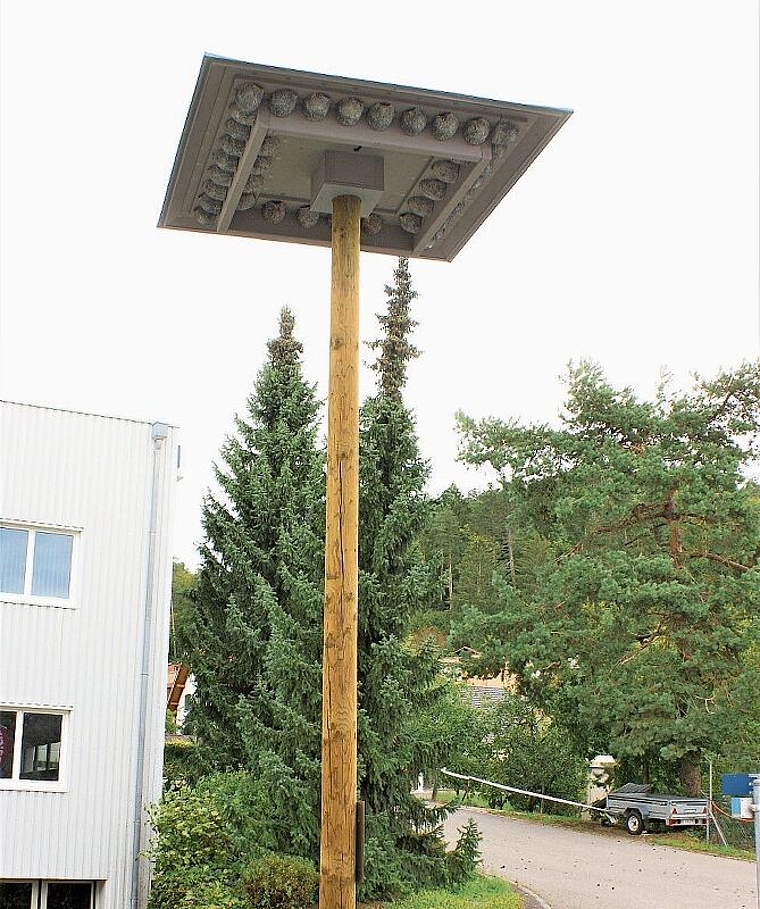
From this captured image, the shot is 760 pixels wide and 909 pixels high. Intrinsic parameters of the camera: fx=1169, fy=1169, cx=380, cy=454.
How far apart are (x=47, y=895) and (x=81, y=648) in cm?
280

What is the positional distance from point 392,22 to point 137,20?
662 centimetres

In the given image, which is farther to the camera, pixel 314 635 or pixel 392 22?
pixel 314 635

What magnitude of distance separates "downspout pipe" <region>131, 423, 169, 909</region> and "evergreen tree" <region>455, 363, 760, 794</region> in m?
11.2

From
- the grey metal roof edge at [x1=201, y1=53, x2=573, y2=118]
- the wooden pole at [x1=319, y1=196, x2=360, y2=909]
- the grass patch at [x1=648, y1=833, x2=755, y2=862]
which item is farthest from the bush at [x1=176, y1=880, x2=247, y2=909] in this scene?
the grass patch at [x1=648, y1=833, x2=755, y2=862]

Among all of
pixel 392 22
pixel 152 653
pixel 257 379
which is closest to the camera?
pixel 392 22

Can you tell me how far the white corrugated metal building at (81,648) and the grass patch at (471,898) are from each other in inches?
127

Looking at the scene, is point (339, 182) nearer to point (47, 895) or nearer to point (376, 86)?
point (376, 86)

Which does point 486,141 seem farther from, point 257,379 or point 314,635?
point 257,379

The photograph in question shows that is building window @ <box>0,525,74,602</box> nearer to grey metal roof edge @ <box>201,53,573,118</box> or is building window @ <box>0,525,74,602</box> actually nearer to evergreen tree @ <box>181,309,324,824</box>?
evergreen tree @ <box>181,309,324,824</box>

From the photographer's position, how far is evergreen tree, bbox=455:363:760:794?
74.6 feet

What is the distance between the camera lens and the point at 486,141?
18.3 ft

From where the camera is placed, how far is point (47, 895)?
1338 cm

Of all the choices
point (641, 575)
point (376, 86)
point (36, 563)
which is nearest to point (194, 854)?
point (36, 563)

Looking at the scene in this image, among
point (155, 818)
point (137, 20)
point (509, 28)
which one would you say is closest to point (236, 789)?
point (155, 818)
